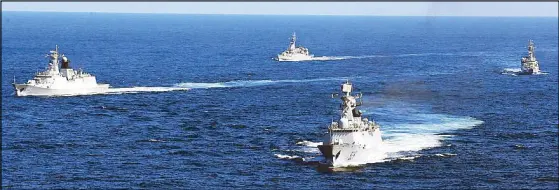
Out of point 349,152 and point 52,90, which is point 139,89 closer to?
point 52,90

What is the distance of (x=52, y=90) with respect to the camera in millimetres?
176375

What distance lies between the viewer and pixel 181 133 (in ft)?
418

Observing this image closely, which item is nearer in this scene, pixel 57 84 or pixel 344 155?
pixel 344 155

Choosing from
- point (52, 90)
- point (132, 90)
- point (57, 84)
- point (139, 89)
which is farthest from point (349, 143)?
point (57, 84)

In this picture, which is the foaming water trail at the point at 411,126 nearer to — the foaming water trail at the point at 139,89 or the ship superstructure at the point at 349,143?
the ship superstructure at the point at 349,143

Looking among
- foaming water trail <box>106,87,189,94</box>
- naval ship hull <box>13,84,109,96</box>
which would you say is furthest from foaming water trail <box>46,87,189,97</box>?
naval ship hull <box>13,84,109,96</box>

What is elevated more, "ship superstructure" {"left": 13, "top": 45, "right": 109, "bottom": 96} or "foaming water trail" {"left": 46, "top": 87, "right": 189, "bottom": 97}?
"ship superstructure" {"left": 13, "top": 45, "right": 109, "bottom": 96}

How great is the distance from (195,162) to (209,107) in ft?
171

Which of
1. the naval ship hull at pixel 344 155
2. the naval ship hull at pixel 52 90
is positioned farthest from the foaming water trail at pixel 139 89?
the naval ship hull at pixel 344 155

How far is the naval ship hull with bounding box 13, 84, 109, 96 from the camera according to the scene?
174 meters

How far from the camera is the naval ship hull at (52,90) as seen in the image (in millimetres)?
173875

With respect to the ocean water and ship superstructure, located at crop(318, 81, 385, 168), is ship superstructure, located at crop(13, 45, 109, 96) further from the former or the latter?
ship superstructure, located at crop(318, 81, 385, 168)

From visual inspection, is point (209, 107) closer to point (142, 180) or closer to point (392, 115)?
point (392, 115)

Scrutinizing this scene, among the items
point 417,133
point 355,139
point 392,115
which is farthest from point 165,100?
point 355,139
